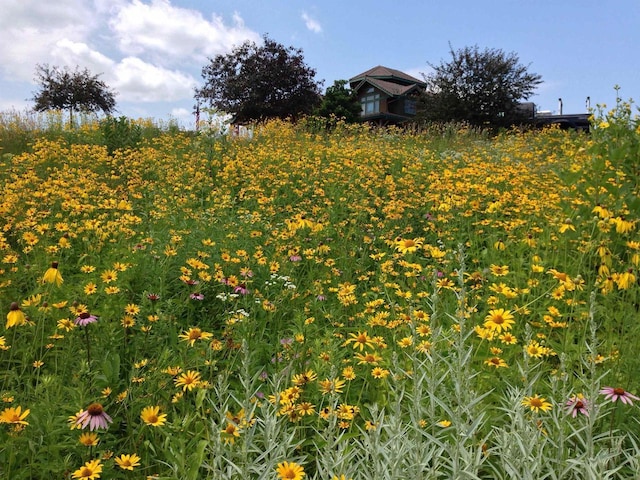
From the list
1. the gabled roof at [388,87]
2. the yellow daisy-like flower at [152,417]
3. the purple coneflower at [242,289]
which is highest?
the gabled roof at [388,87]

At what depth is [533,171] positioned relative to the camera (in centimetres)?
583

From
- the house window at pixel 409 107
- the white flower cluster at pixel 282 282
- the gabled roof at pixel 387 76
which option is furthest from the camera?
the gabled roof at pixel 387 76

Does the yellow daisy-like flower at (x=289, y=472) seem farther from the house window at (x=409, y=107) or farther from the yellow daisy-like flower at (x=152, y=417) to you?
the house window at (x=409, y=107)

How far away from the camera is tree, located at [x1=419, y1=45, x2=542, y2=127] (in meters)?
19.3

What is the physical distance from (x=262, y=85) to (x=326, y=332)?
23766mm

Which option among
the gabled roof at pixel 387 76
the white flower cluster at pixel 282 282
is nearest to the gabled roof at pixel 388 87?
the gabled roof at pixel 387 76

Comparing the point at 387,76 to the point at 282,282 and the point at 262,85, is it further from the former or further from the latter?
the point at 282,282

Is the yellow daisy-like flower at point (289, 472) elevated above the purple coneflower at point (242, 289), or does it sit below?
below

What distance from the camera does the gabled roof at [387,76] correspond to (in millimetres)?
37216

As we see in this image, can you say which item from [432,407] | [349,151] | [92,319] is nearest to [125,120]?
[349,151]

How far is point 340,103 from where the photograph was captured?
28625 mm

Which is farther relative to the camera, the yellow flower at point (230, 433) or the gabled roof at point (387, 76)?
the gabled roof at point (387, 76)

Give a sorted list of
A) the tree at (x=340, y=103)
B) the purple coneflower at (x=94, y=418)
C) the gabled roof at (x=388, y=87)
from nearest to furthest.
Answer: the purple coneflower at (x=94, y=418) < the tree at (x=340, y=103) < the gabled roof at (x=388, y=87)

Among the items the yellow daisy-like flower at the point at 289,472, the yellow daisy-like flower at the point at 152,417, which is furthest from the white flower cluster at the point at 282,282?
the yellow daisy-like flower at the point at 289,472
